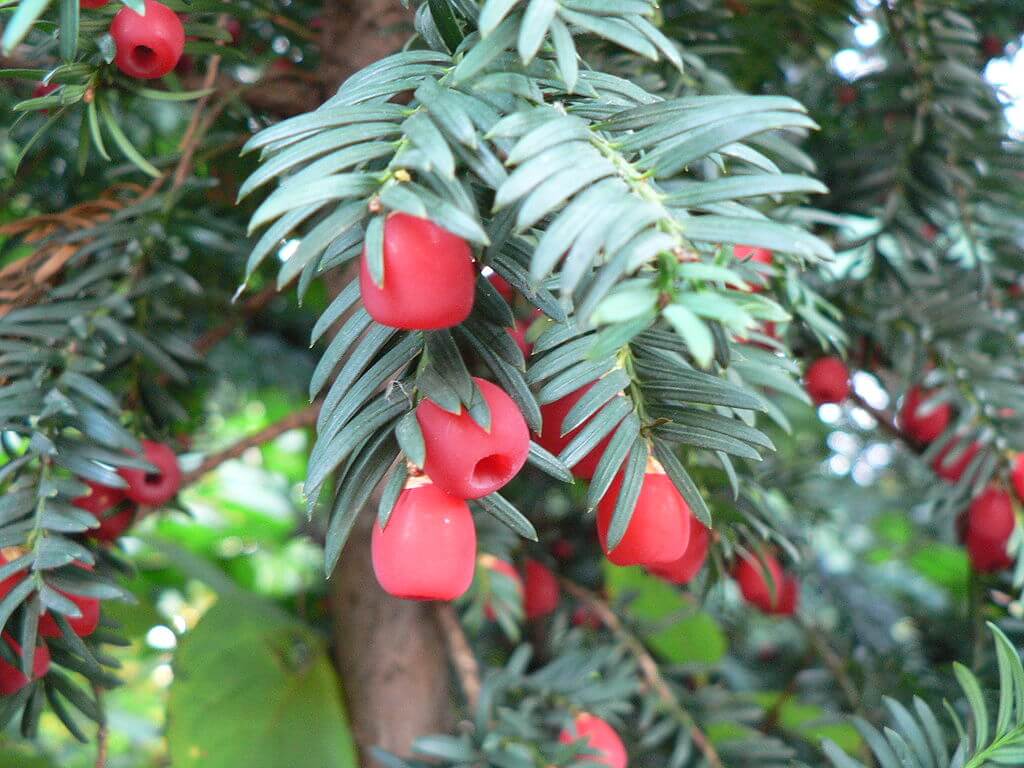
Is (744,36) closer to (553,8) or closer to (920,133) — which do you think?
(920,133)

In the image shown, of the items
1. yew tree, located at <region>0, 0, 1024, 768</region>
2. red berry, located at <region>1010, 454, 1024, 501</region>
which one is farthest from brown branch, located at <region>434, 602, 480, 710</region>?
red berry, located at <region>1010, 454, 1024, 501</region>

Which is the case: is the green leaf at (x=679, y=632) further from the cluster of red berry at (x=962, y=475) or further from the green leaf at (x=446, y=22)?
the green leaf at (x=446, y=22)

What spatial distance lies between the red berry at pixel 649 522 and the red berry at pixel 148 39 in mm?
305

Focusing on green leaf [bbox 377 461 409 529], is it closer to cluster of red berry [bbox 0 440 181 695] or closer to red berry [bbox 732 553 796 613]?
cluster of red berry [bbox 0 440 181 695]

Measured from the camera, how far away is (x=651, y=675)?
2.55ft

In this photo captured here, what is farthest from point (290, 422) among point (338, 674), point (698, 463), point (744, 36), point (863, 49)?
point (863, 49)

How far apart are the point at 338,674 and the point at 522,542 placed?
0.21 m

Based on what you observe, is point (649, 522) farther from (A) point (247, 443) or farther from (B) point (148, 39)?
(A) point (247, 443)

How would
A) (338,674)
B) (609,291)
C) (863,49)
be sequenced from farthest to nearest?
(863,49) → (338,674) → (609,291)

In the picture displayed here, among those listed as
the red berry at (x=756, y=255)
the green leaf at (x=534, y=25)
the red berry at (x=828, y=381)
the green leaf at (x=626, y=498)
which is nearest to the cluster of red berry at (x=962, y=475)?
the red berry at (x=828, y=381)

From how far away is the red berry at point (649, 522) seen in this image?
410 millimetres

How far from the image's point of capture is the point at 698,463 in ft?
1.89

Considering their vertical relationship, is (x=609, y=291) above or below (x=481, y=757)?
above

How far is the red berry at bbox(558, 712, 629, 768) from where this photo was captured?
2.02 feet
